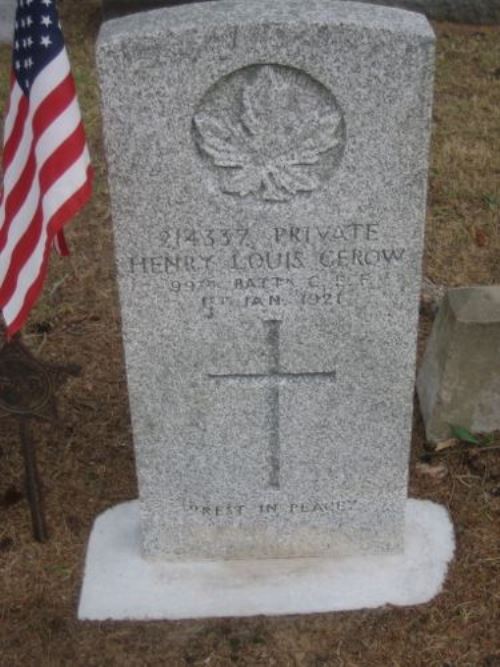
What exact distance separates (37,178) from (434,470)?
2058mm

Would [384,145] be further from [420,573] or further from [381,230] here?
[420,573]

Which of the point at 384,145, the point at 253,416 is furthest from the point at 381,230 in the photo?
the point at 253,416

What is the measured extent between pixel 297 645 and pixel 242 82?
188 centimetres

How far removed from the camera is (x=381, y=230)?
9.37 feet

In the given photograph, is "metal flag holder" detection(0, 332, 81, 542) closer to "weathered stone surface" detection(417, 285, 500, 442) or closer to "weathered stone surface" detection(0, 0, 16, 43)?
"weathered stone surface" detection(417, 285, 500, 442)

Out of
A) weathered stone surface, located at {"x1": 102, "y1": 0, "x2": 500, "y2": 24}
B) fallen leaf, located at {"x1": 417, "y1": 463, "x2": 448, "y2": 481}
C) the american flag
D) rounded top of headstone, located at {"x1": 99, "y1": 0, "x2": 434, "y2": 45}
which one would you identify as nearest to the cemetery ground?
fallen leaf, located at {"x1": 417, "y1": 463, "x2": 448, "y2": 481}

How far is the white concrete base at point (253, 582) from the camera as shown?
3.38 meters

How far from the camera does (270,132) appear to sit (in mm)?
2701

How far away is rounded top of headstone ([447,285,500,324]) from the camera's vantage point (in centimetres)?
391

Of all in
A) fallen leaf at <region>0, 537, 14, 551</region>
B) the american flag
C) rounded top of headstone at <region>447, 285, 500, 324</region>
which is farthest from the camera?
rounded top of headstone at <region>447, 285, 500, 324</region>

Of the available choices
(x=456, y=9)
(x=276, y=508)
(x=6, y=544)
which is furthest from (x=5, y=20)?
(x=276, y=508)

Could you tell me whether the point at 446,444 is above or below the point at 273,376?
below

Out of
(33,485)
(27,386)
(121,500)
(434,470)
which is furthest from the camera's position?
(434,470)

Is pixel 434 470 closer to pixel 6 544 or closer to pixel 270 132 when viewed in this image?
pixel 6 544
